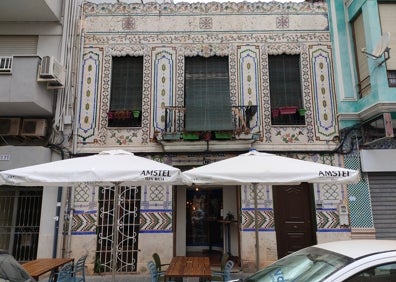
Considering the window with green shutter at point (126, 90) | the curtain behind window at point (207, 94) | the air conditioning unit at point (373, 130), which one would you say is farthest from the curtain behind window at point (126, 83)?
the air conditioning unit at point (373, 130)

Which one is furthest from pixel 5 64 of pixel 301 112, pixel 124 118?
pixel 301 112

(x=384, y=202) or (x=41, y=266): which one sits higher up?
(x=384, y=202)

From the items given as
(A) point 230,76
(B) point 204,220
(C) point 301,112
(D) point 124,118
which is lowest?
(B) point 204,220

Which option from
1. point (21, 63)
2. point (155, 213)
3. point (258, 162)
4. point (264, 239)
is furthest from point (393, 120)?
point (21, 63)

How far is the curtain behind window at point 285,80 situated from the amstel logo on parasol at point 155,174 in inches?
231

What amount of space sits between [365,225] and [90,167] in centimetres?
795

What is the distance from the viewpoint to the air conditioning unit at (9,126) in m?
9.72

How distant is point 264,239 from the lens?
949 centimetres

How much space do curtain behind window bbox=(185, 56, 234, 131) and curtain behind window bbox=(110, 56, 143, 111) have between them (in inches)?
61.8

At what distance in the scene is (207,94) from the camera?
10344 millimetres

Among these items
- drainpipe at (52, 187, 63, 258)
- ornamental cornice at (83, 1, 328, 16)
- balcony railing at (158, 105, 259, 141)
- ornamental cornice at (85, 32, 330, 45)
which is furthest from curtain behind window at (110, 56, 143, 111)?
drainpipe at (52, 187, 63, 258)

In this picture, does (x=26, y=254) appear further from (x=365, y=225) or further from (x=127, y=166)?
(x=365, y=225)

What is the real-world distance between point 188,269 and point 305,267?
3.22m

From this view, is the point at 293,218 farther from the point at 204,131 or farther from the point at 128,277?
the point at 128,277
